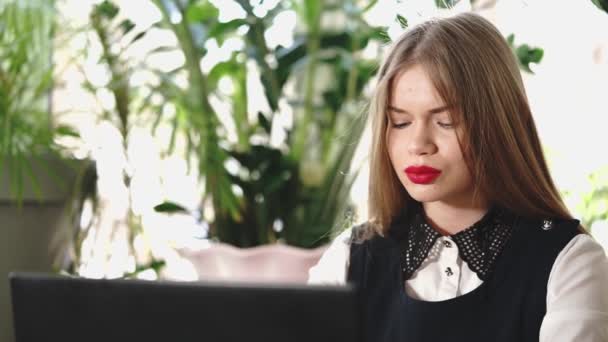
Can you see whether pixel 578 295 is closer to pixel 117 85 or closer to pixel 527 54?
pixel 527 54

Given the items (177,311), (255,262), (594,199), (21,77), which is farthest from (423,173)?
(21,77)

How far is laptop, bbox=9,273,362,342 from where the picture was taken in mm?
622

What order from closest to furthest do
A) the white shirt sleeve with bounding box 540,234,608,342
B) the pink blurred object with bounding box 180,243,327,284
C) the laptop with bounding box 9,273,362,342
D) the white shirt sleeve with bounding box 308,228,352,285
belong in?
1. the laptop with bounding box 9,273,362,342
2. the white shirt sleeve with bounding box 540,234,608,342
3. the white shirt sleeve with bounding box 308,228,352,285
4. the pink blurred object with bounding box 180,243,327,284

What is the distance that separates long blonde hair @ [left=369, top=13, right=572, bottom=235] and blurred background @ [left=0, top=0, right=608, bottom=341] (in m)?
0.79

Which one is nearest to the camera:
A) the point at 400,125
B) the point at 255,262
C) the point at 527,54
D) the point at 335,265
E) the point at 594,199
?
the point at 400,125

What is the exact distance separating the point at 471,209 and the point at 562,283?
0.17 m

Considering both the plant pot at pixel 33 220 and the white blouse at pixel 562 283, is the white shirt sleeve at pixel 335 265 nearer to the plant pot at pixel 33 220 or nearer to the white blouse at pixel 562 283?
the white blouse at pixel 562 283

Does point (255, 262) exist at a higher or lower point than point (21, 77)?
lower

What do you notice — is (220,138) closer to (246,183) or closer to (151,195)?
(246,183)

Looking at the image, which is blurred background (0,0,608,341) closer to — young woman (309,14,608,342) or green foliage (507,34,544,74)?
green foliage (507,34,544,74)

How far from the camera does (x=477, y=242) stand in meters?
1.20

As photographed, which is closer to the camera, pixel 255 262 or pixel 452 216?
pixel 452 216

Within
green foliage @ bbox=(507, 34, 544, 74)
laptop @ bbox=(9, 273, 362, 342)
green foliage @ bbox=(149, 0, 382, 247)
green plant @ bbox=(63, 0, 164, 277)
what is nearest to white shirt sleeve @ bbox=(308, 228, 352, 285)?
green foliage @ bbox=(507, 34, 544, 74)

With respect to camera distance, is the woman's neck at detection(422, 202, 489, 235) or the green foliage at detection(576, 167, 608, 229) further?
the green foliage at detection(576, 167, 608, 229)
